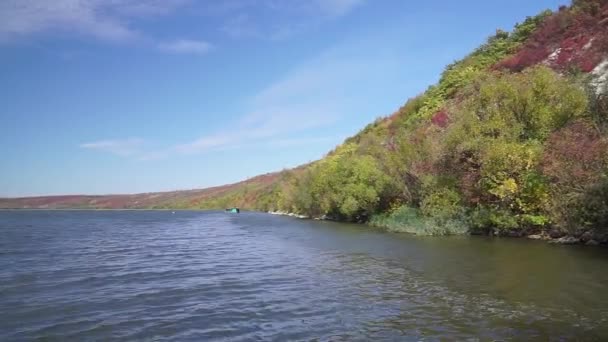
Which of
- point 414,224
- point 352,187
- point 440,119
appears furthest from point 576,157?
point 352,187

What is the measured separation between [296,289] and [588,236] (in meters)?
22.8

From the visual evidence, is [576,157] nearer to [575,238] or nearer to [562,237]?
[575,238]

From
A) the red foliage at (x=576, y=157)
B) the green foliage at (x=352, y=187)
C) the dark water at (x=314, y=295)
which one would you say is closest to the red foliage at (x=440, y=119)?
the green foliage at (x=352, y=187)

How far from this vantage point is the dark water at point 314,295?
46.8ft

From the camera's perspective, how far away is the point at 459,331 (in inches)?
543

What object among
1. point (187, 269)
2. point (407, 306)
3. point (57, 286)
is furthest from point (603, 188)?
point (57, 286)

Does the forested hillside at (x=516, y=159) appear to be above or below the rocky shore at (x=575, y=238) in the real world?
above

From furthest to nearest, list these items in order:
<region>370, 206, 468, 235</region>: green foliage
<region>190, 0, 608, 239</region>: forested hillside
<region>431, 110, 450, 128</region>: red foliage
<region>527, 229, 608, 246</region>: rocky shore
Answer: <region>431, 110, 450, 128</region>: red foliage
<region>370, 206, 468, 235</region>: green foliage
<region>190, 0, 608, 239</region>: forested hillside
<region>527, 229, 608, 246</region>: rocky shore

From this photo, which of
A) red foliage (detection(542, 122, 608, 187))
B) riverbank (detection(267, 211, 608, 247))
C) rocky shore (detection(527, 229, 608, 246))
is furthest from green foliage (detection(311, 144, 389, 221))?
red foliage (detection(542, 122, 608, 187))

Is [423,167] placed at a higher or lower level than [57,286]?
higher

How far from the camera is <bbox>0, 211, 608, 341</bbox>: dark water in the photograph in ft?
46.8

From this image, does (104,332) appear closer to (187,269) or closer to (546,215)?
(187,269)

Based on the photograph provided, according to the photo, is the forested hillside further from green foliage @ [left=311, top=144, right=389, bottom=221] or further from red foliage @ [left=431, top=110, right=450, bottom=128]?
red foliage @ [left=431, top=110, right=450, bottom=128]

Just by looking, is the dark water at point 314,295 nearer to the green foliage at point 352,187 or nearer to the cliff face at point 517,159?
the cliff face at point 517,159
